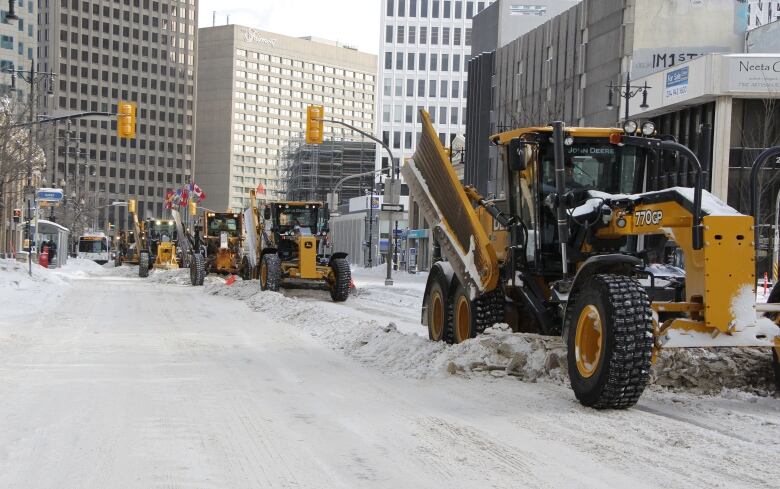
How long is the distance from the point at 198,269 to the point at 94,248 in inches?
2125

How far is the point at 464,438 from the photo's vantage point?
6.88 metres

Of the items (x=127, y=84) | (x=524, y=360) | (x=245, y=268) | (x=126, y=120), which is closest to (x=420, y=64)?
(x=127, y=84)

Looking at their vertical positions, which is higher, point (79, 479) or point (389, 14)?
point (389, 14)

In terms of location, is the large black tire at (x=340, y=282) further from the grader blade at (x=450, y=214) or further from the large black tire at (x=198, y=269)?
the grader blade at (x=450, y=214)

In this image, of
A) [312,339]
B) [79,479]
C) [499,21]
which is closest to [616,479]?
[79,479]

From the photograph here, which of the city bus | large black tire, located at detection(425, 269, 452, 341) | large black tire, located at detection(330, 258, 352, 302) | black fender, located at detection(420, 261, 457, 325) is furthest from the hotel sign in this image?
large black tire, located at detection(425, 269, 452, 341)

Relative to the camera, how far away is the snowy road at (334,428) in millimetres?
5762

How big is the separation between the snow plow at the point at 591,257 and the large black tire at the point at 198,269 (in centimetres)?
2017

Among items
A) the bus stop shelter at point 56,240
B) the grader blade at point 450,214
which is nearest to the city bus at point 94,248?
the bus stop shelter at point 56,240

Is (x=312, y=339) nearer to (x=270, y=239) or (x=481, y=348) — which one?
(x=481, y=348)

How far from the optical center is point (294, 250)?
26.8 m

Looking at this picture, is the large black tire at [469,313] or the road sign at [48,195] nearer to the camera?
the large black tire at [469,313]

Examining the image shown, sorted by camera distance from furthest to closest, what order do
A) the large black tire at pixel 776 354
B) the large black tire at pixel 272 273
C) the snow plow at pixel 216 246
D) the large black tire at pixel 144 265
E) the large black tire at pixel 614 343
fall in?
1. the large black tire at pixel 144 265
2. the snow plow at pixel 216 246
3. the large black tire at pixel 272 273
4. the large black tire at pixel 776 354
5. the large black tire at pixel 614 343

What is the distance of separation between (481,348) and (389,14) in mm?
105752
